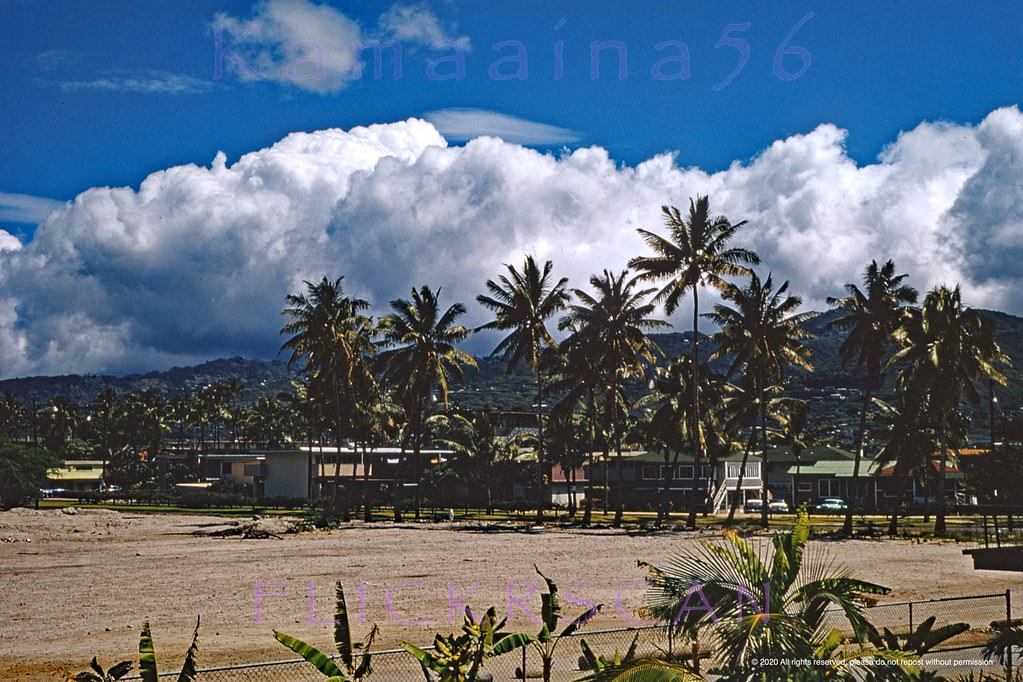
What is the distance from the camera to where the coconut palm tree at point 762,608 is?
756 cm

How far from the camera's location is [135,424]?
150875 mm

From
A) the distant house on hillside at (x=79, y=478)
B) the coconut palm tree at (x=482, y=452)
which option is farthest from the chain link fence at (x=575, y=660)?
the distant house on hillside at (x=79, y=478)

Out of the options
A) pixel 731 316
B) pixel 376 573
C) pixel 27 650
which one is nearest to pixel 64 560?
pixel 376 573

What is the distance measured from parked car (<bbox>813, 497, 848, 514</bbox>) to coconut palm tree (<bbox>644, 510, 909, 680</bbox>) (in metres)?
83.4

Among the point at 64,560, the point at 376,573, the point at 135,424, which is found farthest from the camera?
the point at 135,424

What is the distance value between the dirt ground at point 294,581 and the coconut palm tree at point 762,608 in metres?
13.0

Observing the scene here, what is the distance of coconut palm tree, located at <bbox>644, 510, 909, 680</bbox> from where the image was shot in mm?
7562

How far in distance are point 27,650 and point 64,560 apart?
2393cm

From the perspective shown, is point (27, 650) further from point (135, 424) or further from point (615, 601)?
point (135, 424)

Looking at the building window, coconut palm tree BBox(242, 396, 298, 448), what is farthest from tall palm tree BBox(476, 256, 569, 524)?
coconut palm tree BBox(242, 396, 298, 448)

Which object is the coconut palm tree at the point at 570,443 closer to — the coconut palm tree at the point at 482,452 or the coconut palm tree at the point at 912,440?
the coconut palm tree at the point at 482,452

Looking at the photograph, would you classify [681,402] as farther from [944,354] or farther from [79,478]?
[79,478]

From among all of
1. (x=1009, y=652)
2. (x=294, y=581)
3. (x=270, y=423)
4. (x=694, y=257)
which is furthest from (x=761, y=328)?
(x=270, y=423)

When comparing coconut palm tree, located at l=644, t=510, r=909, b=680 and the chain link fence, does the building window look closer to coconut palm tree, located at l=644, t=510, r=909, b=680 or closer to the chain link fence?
the chain link fence
